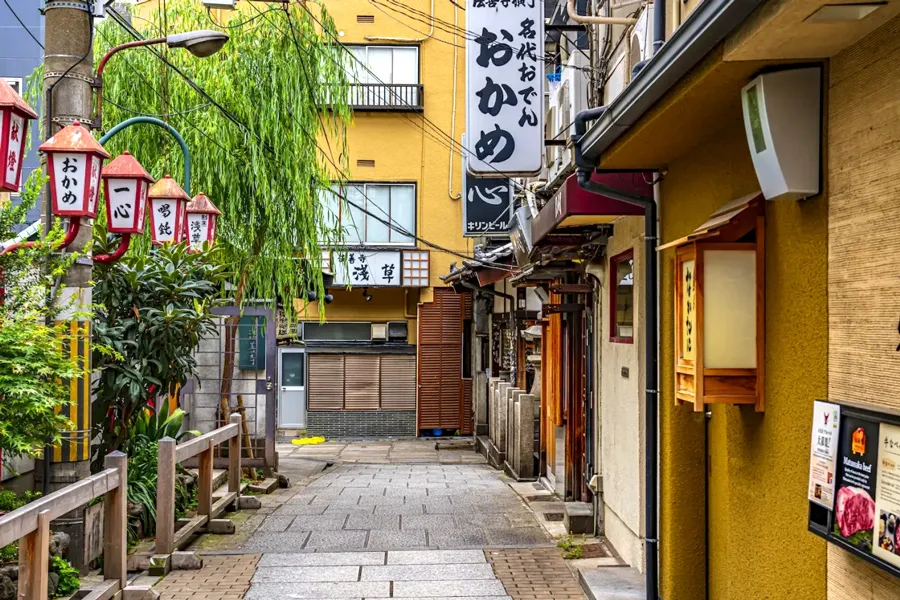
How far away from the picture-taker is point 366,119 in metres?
28.3

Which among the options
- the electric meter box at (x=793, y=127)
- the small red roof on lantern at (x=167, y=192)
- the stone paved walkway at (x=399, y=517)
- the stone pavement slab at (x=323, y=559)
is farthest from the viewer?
the small red roof on lantern at (x=167, y=192)

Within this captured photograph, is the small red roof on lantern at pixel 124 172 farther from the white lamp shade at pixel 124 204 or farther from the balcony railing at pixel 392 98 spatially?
the balcony railing at pixel 392 98

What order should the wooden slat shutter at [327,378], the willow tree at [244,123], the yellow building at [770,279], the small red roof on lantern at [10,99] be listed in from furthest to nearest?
1. the wooden slat shutter at [327,378]
2. the willow tree at [244,123]
3. the small red roof on lantern at [10,99]
4. the yellow building at [770,279]

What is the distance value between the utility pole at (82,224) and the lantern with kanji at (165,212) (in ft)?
10.2

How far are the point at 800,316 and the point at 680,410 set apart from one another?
7.97 ft

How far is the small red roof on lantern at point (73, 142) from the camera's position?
25.1 ft

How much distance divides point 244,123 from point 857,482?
12869 millimetres

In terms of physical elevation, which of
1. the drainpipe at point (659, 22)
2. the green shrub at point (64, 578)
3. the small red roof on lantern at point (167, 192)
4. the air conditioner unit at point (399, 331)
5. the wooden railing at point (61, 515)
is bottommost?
the green shrub at point (64, 578)

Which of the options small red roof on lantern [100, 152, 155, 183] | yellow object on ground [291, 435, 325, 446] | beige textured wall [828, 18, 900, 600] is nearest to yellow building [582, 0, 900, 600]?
beige textured wall [828, 18, 900, 600]

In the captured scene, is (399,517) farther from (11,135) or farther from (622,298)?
(11,135)

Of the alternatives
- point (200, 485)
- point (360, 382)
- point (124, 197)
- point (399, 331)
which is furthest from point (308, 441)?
point (124, 197)

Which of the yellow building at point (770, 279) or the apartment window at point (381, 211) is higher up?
the apartment window at point (381, 211)

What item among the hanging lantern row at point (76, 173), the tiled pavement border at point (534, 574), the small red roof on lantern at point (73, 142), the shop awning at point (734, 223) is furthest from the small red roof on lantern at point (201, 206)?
the shop awning at point (734, 223)

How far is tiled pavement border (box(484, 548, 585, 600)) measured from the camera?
838 centimetres
